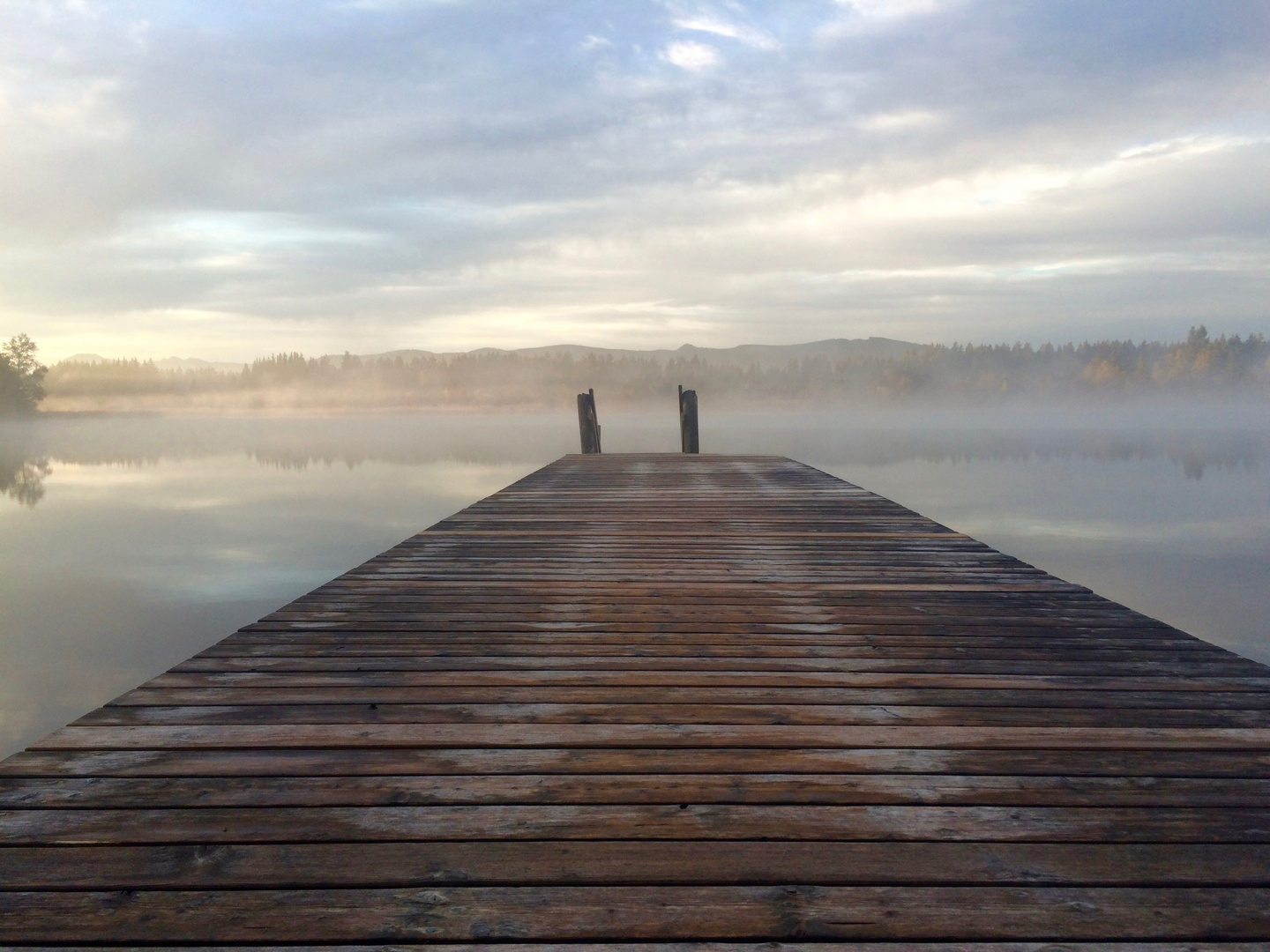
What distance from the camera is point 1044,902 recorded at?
1.62 meters

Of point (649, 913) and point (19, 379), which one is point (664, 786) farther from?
point (19, 379)

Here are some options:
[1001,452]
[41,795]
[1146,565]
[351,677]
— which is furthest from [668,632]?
[1001,452]

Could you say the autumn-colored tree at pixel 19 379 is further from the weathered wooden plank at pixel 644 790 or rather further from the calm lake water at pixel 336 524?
the weathered wooden plank at pixel 644 790

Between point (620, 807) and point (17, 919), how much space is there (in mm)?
1205

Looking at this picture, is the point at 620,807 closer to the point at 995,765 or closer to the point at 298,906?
the point at 298,906

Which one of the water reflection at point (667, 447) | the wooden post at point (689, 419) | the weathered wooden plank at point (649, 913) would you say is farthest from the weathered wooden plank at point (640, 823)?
the water reflection at point (667, 447)

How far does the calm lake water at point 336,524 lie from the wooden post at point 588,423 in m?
3.56

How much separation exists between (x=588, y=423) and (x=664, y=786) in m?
13.7

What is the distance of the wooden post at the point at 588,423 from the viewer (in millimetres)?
15156

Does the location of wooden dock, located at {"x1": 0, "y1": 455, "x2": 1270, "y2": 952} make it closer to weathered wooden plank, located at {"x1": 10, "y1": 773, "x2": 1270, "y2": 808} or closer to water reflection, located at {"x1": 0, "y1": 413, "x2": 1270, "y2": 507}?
weathered wooden plank, located at {"x1": 10, "y1": 773, "x2": 1270, "y2": 808}

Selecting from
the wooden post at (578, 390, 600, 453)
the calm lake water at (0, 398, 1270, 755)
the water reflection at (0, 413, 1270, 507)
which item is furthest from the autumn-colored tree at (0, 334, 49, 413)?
the wooden post at (578, 390, 600, 453)

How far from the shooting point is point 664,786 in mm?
2037

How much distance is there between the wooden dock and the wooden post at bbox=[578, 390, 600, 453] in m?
11.6

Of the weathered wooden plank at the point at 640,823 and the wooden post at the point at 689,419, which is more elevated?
the wooden post at the point at 689,419
